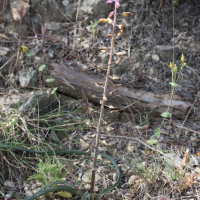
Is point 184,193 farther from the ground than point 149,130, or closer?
closer

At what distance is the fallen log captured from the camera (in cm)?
254

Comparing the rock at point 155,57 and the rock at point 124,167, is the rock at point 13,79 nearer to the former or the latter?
the rock at point 124,167

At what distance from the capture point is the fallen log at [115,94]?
8.34 ft

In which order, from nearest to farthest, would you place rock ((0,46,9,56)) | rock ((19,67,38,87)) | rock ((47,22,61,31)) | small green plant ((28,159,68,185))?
1. small green plant ((28,159,68,185))
2. rock ((19,67,38,87))
3. rock ((0,46,9,56))
4. rock ((47,22,61,31))

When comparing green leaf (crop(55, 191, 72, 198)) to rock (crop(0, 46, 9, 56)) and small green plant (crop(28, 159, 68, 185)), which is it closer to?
small green plant (crop(28, 159, 68, 185))

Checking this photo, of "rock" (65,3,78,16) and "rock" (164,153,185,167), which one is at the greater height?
"rock" (65,3,78,16)

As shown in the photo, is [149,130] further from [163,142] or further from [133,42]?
[133,42]

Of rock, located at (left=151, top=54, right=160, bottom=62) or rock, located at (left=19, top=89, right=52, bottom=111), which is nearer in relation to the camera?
rock, located at (left=19, top=89, right=52, bottom=111)

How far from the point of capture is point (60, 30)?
315 cm

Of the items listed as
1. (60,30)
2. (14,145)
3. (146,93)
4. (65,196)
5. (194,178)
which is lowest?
(65,196)

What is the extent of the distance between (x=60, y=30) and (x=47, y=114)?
133cm

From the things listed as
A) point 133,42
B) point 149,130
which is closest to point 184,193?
point 149,130

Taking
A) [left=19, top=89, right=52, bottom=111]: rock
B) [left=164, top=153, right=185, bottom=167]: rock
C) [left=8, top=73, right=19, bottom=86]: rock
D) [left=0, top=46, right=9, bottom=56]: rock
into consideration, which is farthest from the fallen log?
[left=0, top=46, right=9, bottom=56]: rock

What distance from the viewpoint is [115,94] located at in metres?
2.58
